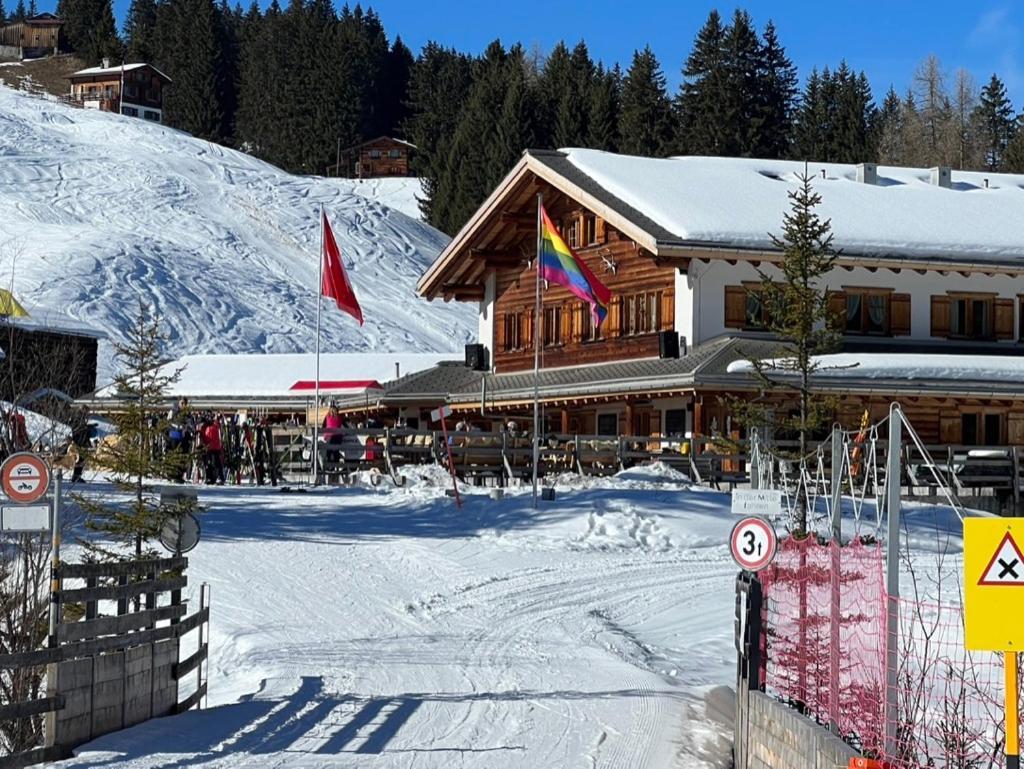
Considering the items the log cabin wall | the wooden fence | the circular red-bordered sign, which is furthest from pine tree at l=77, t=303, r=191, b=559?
the log cabin wall

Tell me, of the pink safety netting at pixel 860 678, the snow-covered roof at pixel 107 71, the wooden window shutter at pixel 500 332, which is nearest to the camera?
the pink safety netting at pixel 860 678

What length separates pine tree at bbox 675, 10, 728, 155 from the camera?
294 ft

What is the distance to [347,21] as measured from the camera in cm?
14012

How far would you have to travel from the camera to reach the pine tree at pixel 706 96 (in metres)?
89.6

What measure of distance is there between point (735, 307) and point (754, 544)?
75.4ft

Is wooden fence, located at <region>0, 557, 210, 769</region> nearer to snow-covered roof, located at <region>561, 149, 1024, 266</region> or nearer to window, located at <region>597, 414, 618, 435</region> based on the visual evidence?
snow-covered roof, located at <region>561, 149, 1024, 266</region>

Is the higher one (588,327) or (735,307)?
(735,307)

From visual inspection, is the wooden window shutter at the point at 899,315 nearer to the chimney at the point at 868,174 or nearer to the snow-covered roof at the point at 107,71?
the chimney at the point at 868,174

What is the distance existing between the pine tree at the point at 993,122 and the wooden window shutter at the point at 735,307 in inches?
2711

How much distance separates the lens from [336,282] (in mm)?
34969

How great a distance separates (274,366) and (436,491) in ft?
97.3

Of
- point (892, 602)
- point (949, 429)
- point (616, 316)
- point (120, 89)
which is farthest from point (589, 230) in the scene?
point (120, 89)

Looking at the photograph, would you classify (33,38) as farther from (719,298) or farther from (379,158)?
(719,298)

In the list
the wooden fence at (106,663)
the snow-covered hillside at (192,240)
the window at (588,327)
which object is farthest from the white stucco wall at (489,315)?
the snow-covered hillside at (192,240)
